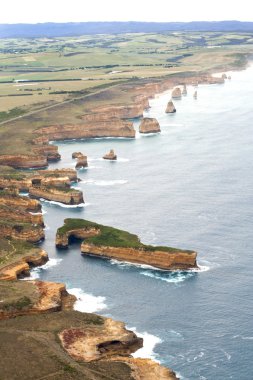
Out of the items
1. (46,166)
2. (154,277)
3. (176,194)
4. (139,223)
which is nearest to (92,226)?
(139,223)

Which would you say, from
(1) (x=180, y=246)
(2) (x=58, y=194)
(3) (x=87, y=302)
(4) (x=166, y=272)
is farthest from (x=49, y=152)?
(3) (x=87, y=302)

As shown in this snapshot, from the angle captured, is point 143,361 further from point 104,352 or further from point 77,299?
point 77,299

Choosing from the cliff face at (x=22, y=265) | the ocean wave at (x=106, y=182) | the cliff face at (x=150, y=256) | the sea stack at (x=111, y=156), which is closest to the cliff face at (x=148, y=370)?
the cliff face at (x=22, y=265)

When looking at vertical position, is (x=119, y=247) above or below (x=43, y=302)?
above

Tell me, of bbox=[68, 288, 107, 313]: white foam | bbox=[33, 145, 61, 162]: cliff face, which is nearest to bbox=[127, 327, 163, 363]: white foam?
bbox=[68, 288, 107, 313]: white foam

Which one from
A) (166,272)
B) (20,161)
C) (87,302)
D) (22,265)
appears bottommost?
(87,302)

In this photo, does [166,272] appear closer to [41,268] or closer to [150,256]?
[150,256]

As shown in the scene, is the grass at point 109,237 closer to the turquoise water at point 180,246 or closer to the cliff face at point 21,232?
the turquoise water at point 180,246

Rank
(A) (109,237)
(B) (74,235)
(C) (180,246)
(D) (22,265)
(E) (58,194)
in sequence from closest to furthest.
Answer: (D) (22,265) < (C) (180,246) < (A) (109,237) < (B) (74,235) < (E) (58,194)

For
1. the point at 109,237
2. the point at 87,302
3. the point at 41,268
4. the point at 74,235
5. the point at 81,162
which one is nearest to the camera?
the point at 87,302
